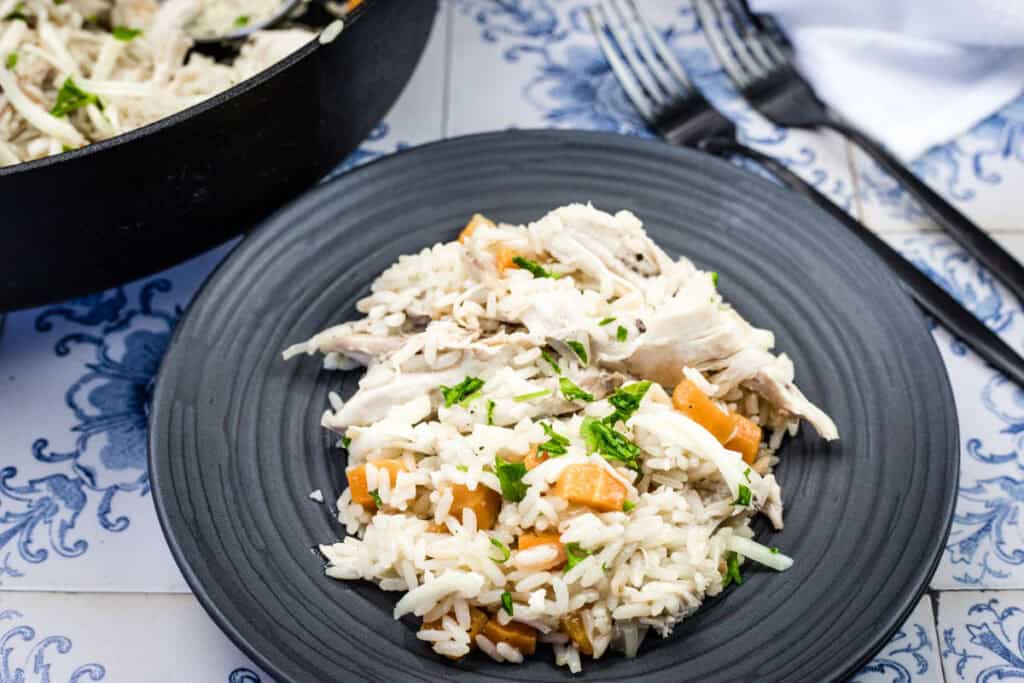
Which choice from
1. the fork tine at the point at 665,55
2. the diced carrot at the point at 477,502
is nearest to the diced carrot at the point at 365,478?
the diced carrot at the point at 477,502

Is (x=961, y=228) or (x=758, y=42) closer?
(x=961, y=228)

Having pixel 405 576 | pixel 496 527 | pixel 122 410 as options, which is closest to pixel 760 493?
pixel 496 527

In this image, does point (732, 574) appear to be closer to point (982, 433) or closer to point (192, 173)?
point (982, 433)

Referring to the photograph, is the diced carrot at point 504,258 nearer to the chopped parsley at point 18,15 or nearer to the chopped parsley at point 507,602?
the chopped parsley at point 507,602

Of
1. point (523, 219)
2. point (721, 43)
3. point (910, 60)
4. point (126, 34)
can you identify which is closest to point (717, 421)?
point (523, 219)

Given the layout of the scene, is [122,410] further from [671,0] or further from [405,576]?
[671,0]

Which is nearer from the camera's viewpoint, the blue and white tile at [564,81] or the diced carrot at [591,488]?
the diced carrot at [591,488]
